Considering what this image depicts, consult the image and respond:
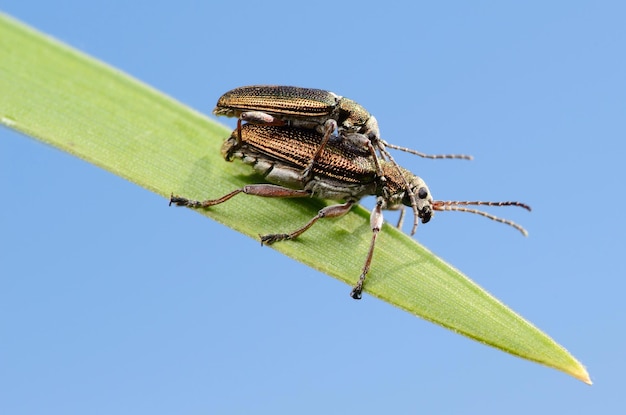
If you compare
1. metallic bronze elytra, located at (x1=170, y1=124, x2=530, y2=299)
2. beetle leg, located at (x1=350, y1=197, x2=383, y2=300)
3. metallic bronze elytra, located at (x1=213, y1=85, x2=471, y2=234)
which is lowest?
beetle leg, located at (x1=350, y1=197, x2=383, y2=300)

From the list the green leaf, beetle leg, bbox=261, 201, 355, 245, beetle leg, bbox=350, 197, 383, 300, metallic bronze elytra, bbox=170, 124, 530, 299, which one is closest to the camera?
the green leaf

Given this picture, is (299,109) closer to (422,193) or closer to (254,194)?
(254,194)

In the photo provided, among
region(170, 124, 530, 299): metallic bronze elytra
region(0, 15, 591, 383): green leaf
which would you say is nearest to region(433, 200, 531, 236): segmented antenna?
region(170, 124, 530, 299): metallic bronze elytra

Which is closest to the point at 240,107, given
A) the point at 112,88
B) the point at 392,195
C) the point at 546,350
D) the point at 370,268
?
the point at 112,88

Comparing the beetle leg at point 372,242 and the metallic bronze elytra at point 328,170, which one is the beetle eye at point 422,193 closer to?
the metallic bronze elytra at point 328,170

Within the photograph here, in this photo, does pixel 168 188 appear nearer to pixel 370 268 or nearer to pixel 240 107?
pixel 240 107

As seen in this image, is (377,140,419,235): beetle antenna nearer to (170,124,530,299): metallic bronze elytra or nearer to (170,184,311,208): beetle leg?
(170,124,530,299): metallic bronze elytra

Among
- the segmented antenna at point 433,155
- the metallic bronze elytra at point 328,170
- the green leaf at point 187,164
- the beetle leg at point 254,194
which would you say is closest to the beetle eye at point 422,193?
the metallic bronze elytra at point 328,170
